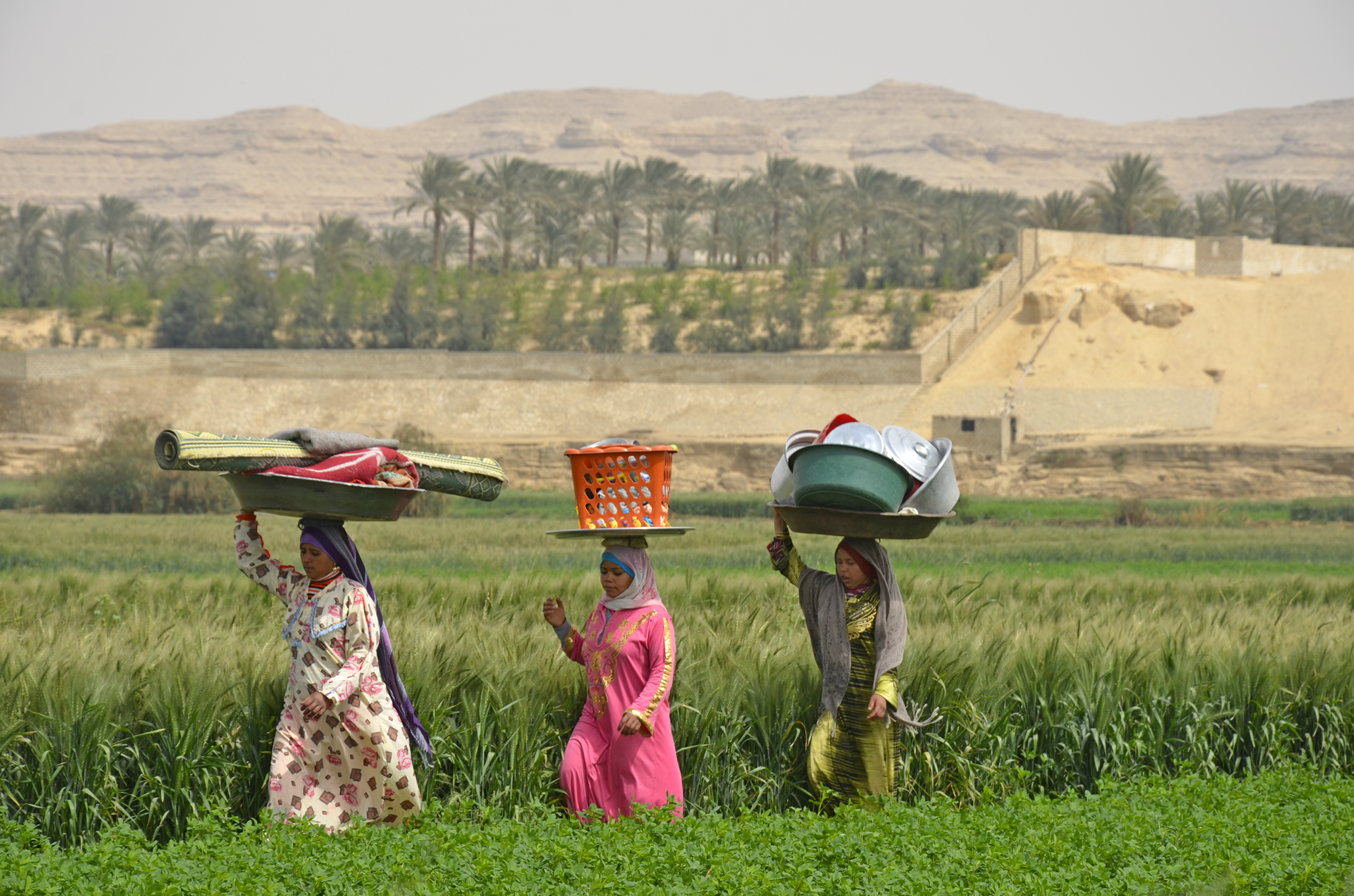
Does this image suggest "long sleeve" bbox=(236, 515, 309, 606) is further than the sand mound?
No

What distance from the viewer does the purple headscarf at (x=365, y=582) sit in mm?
4902

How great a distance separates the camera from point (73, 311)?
2340 inches

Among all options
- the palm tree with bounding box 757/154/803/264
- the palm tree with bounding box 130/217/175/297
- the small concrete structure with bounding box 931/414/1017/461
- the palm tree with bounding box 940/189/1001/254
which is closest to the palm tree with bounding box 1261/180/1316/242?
the palm tree with bounding box 940/189/1001/254

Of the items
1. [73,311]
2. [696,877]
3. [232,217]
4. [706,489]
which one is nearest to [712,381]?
[706,489]

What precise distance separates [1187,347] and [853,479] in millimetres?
48062

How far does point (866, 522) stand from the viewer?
5293 mm

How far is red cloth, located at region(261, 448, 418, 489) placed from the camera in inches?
189

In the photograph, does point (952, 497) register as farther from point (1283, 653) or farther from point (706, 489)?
point (706, 489)

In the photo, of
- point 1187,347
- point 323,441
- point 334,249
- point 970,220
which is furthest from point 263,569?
point 970,220

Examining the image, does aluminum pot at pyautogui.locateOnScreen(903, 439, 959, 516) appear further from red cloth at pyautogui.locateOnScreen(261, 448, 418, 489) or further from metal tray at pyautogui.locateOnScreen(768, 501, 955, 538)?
red cloth at pyautogui.locateOnScreen(261, 448, 418, 489)

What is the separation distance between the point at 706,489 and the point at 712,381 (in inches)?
361

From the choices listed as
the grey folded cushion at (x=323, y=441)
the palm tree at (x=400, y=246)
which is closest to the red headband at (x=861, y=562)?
the grey folded cushion at (x=323, y=441)

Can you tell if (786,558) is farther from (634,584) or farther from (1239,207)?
(1239,207)

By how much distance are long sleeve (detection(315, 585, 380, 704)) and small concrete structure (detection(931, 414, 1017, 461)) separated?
3768cm
